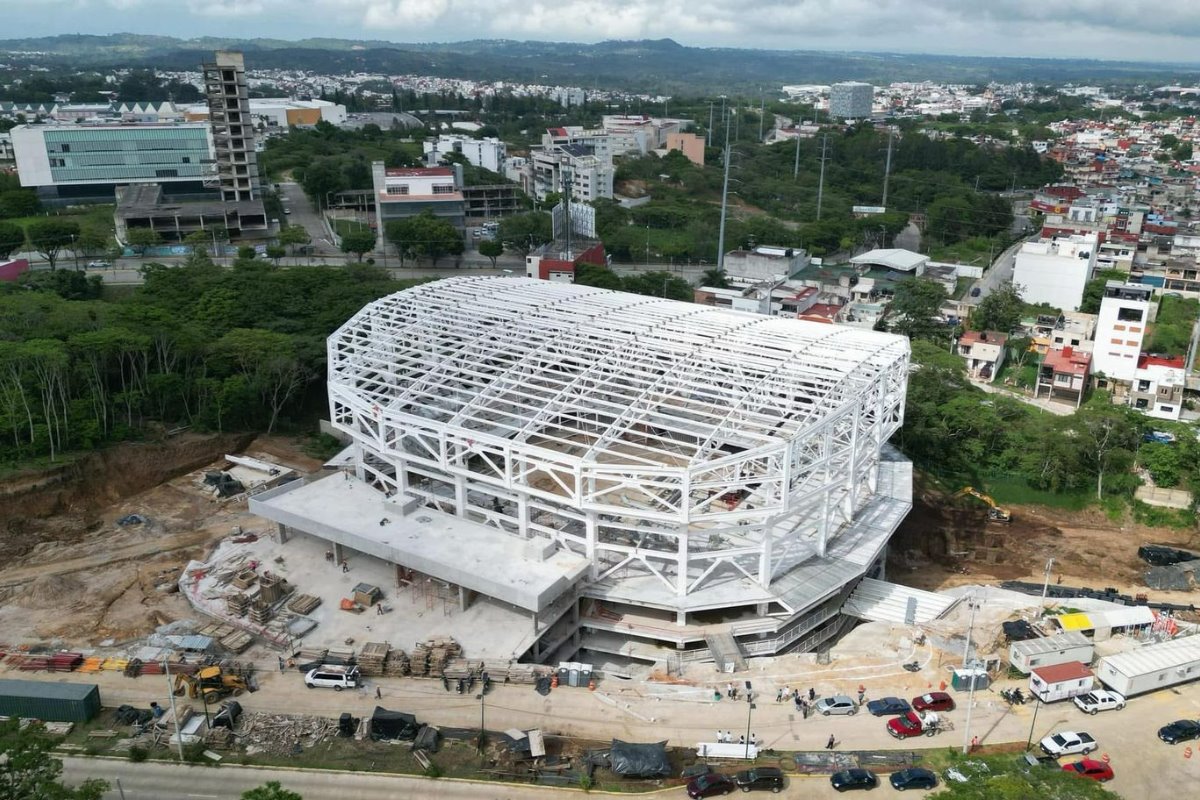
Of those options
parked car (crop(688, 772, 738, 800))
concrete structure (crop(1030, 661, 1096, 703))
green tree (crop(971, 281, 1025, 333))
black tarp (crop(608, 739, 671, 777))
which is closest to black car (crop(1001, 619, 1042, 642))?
concrete structure (crop(1030, 661, 1096, 703))

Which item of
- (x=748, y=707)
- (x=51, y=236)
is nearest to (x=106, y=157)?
(x=51, y=236)

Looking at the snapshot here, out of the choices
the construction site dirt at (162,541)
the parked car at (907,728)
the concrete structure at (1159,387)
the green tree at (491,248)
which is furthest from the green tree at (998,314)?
the parked car at (907,728)

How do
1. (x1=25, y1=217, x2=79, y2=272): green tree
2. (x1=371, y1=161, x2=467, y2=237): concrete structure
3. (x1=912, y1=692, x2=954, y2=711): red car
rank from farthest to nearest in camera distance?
(x1=371, y1=161, x2=467, y2=237): concrete structure → (x1=25, y1=217, x2=79, y2=272): green tree → (x1=912, y1=692, x2=954, y2=711): red car

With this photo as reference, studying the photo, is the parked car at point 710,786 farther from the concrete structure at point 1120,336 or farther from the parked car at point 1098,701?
the concrete structure at point 1120,336

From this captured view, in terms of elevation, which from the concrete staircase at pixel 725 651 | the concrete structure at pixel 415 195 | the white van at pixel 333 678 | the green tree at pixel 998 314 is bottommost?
the concrete staircase at pixel 725 651

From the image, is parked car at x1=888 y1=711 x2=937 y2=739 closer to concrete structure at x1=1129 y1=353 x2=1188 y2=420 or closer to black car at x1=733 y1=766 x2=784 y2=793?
black car at x1=733 y1=766 x2=784 y2=793

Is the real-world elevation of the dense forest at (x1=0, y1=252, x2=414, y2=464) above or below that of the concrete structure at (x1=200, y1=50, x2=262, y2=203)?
below
